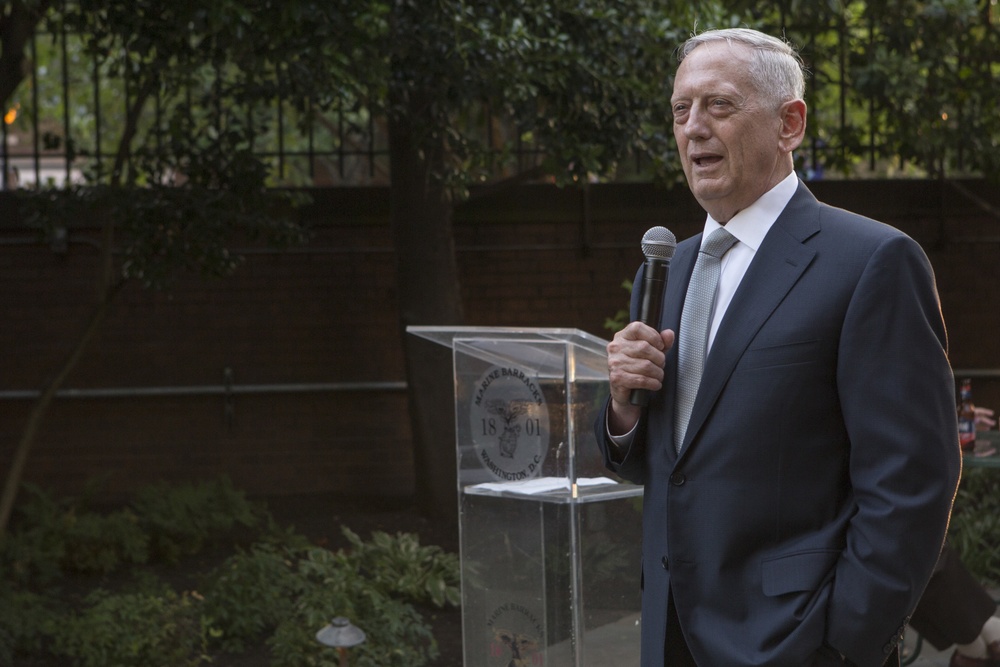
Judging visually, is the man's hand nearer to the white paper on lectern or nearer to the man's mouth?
the man's mouth

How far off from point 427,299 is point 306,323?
1487mm

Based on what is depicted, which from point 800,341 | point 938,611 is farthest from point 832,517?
point 938,611

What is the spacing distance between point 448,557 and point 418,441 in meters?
1.60

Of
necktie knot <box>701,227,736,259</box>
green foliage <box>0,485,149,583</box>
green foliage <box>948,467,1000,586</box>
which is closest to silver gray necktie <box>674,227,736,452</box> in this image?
necktie knot <box>701,227,736,259</box>

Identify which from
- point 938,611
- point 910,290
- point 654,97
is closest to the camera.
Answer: point 910,290

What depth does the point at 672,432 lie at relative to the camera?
219 cm

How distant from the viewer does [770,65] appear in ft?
6.81

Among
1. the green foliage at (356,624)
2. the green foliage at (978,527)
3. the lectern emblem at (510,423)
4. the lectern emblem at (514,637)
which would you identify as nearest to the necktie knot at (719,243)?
the lectern emblem at (510,423)

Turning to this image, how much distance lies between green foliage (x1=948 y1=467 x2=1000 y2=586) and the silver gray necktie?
4753 mm

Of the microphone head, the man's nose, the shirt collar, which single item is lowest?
the microphone head

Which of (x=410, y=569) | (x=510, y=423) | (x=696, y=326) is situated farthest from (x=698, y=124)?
(x=410, y=569)

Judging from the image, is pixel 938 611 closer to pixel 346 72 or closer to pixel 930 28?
pixel 346 72

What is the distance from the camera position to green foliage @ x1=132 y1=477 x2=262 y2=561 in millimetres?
6828

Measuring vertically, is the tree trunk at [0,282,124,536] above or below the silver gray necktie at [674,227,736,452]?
below
